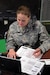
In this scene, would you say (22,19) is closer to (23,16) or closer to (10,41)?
(23,16)

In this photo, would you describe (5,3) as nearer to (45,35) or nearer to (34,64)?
(45,35)

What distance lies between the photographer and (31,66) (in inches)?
66.5

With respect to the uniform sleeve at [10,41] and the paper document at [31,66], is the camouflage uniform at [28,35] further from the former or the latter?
the paper document at [31,66]

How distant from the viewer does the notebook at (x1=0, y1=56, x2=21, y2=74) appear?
1.63 meters

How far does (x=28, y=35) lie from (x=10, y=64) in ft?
2.01

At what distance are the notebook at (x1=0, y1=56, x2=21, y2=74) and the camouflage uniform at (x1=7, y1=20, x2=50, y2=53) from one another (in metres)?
0.45

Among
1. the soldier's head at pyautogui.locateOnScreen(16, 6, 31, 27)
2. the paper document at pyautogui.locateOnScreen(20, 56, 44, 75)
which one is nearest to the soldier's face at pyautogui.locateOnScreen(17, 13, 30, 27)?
the soldier's head at pyautogui.locateOnScreen(16, 6, 31, 27)

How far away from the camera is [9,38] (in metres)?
2.16

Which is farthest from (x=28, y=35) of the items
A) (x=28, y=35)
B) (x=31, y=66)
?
(x=31, y=66)

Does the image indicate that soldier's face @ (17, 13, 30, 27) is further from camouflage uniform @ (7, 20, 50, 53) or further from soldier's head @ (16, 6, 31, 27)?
camouflage uniform @ (7, 20, 50, 53)

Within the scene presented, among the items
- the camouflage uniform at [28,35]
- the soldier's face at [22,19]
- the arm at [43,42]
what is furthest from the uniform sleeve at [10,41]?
the arm at [43,42]

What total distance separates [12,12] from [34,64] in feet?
4.33

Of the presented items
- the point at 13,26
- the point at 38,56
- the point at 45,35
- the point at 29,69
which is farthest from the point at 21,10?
the point at 29,69

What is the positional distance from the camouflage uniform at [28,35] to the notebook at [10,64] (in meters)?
0.45
